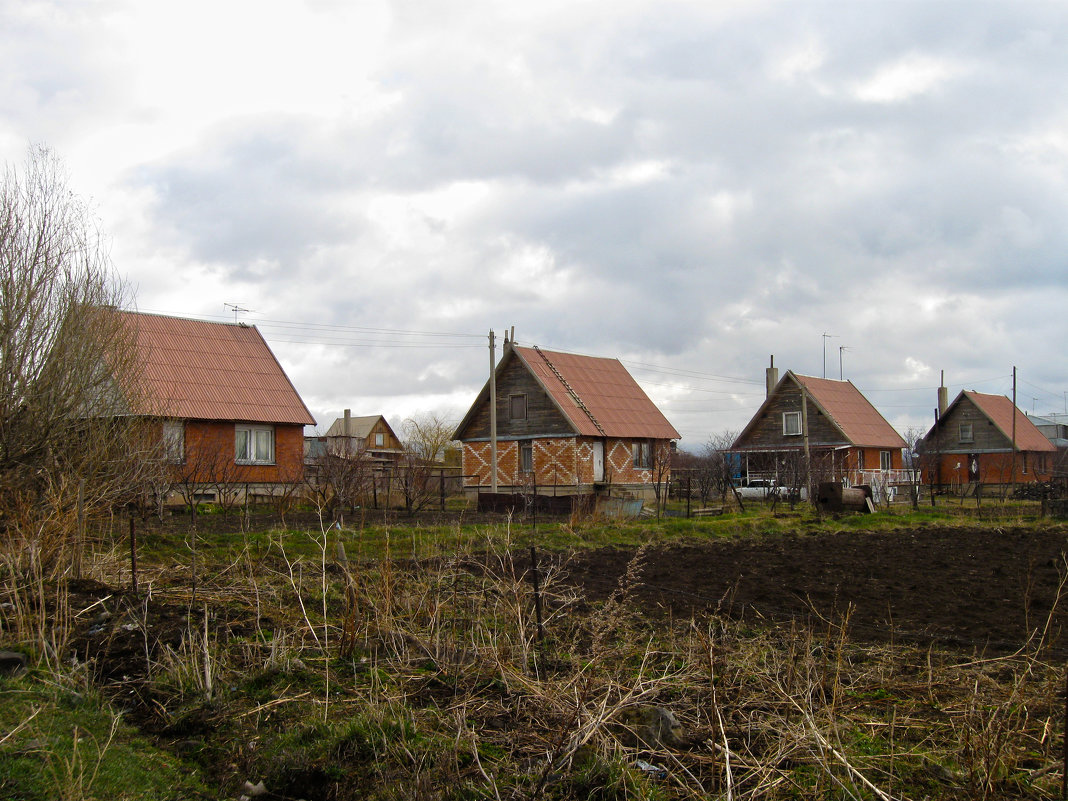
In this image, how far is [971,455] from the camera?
49.5 metres

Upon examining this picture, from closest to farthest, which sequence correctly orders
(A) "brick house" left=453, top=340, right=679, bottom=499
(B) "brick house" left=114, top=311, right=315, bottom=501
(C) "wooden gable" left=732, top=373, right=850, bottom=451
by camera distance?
(B) "brick house" left=114, top=311, right=315, bottom=501 → (A) "brick house" left=453, top=340, right=679, bottom=499 → (C) "wooden gable" left=732, top=373, right=850, bottom=451

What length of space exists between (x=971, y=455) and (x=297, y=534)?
44.5 metres

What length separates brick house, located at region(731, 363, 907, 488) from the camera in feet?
136

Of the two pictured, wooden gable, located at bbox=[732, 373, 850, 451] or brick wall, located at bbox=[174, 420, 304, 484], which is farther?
wooden gable, located at bbox=[732, 373, 850, 451]

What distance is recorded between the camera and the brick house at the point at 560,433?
31.9m

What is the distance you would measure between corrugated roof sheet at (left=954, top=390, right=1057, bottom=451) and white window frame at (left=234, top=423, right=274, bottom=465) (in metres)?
38.8

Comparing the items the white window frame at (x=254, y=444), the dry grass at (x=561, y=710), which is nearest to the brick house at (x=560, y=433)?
the white window frame at (x=254, y=444)

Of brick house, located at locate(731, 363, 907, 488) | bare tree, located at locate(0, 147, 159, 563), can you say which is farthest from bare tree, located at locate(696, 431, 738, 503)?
bare tree, located at locate(0, 147, 159, 563)

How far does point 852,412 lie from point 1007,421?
37.3ft

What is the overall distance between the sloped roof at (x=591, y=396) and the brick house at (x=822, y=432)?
7.67 metres

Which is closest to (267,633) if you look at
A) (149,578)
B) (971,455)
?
(149,578)

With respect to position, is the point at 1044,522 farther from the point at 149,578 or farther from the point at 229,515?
the point at 149,578

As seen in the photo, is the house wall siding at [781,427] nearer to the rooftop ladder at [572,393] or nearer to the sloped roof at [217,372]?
the rooftop ladder at [572,393]

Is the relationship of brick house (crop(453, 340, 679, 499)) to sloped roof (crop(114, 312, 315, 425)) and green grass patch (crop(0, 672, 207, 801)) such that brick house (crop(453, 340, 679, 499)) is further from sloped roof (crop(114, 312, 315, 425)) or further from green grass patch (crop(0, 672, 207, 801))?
green grass patch (crop(0, 672, 207, 801))
